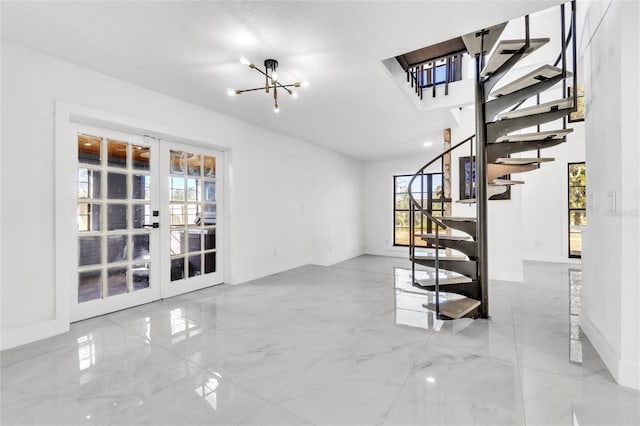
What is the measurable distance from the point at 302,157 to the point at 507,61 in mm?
3894

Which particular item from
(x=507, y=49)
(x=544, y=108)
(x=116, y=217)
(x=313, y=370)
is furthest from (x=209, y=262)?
(x=544, y=108)

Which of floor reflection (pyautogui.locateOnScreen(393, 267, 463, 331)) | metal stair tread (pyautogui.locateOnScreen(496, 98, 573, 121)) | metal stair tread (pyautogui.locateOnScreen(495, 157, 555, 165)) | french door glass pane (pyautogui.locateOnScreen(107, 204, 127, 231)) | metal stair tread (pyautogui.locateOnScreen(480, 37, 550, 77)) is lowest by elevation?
floor reflection (pyautogui.locateOnScreen(393, 267, 463, 331))

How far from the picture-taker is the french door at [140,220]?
3166mm

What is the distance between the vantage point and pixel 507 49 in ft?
8.10

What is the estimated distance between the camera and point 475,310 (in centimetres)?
307

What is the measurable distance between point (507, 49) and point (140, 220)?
421cm

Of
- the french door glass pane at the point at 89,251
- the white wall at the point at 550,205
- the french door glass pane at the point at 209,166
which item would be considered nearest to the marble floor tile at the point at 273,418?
the french door glass pane at the point at 89,251

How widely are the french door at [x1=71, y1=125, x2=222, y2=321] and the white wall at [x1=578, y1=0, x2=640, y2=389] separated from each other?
14.3 ft

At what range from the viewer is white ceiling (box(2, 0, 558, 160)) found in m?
2.09

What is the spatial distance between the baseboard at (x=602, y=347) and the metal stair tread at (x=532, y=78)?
7.00ft

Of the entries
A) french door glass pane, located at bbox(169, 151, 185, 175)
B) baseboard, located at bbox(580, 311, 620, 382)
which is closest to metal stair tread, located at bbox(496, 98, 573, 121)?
baseboard, located at bbox(580, 311, 620, 382)

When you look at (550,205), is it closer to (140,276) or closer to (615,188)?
(615,188)

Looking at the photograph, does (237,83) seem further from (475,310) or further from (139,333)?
(475,310)

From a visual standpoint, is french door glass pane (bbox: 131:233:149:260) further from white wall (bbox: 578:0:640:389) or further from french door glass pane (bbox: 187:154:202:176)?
white wall (bbox: 578:0:640:389)
